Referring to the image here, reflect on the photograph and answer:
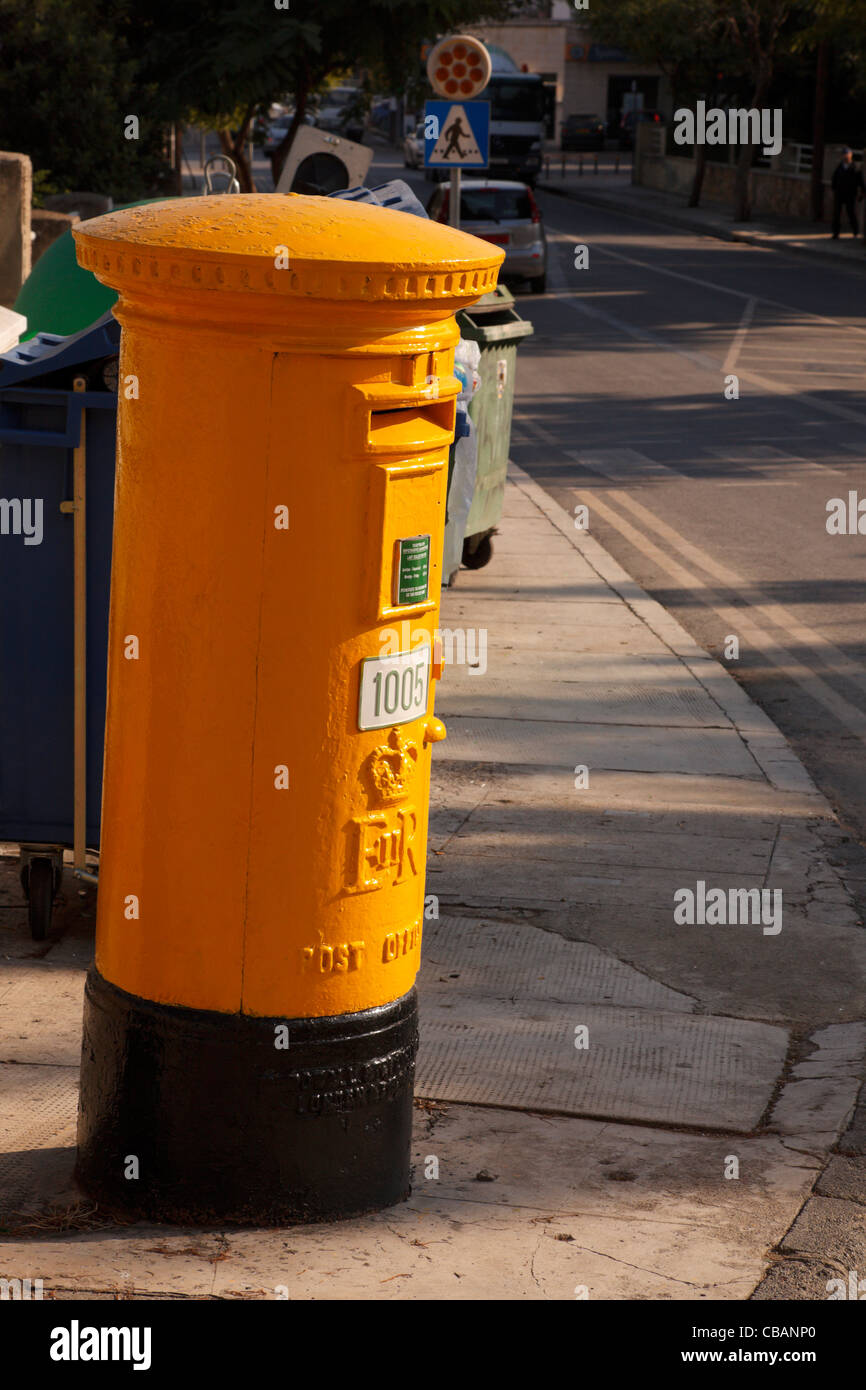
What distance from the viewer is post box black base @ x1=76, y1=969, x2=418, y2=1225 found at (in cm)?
329

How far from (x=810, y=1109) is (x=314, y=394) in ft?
7.29

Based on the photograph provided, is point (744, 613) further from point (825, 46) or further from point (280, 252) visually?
point (825, 46)

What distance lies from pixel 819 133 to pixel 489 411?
35.0m

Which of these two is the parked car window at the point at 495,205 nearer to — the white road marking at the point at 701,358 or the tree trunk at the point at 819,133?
the white road marking at the point at 701,358

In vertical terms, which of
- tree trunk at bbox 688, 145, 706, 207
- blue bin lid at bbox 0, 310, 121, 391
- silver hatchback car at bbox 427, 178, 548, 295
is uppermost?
tree trunk at bbox 688, 145, 706, 207

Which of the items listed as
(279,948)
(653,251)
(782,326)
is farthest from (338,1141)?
(653,251)

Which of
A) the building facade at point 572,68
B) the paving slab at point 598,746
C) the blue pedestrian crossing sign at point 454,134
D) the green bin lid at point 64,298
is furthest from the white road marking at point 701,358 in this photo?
the building facade at point 572,68

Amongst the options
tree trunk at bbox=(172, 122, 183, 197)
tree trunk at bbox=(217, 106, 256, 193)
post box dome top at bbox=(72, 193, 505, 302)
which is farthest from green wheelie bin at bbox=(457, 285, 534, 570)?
tree trunk at bbox=(172, 122, 183, 197)

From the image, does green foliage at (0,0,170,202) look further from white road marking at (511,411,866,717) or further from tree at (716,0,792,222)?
tree at (716,0,792,222)

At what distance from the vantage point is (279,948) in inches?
129

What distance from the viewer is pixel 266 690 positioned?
125 inches

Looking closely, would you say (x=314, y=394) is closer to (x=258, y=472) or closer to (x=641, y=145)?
(x=258, y=472)

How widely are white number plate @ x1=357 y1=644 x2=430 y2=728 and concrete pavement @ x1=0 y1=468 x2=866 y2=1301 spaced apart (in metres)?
1.05

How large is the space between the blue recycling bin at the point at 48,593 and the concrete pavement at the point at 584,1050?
403 millimetres
